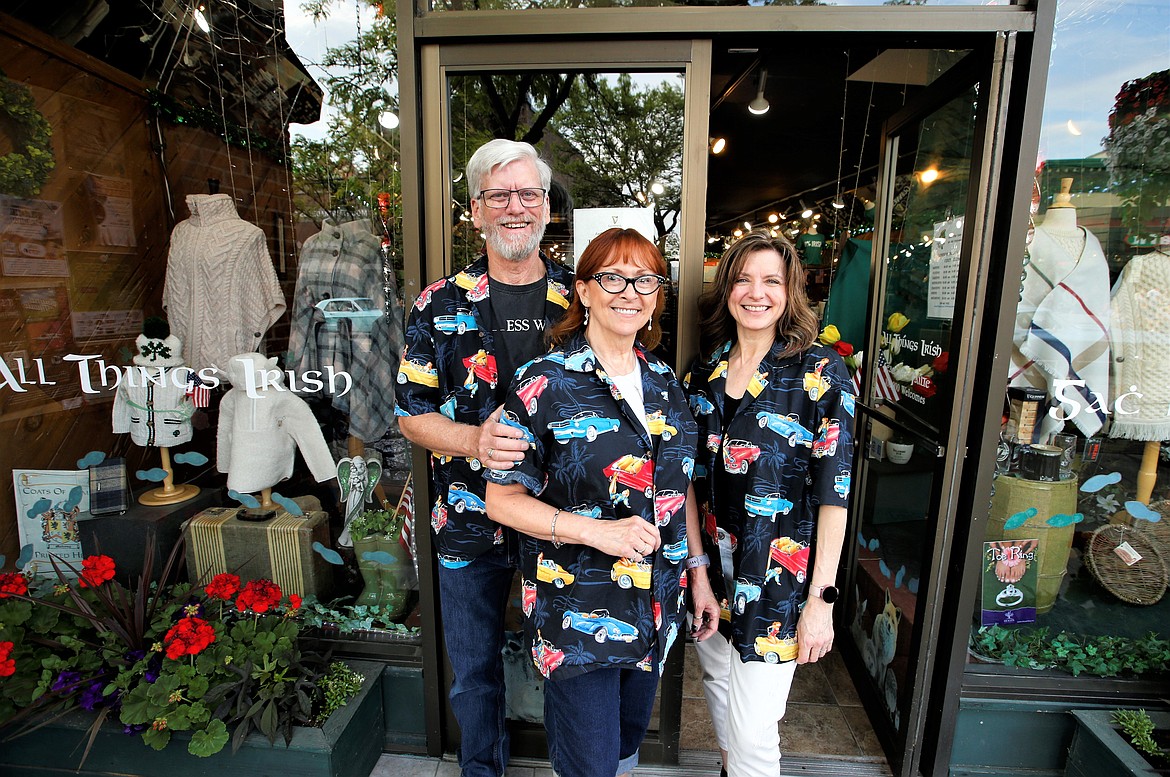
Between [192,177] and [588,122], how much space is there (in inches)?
62.1

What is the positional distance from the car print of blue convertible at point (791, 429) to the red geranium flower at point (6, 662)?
2.34 meters

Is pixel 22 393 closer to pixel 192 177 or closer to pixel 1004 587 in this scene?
pixel 192 177

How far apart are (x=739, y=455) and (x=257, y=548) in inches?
74.4

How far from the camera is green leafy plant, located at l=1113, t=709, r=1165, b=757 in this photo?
5.71ft

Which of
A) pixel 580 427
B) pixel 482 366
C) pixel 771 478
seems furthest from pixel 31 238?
pixel 771 478

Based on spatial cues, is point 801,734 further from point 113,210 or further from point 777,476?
point 113,210

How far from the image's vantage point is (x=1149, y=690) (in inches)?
76.7

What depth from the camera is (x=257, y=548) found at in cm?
220

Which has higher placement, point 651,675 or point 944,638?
point 651,675

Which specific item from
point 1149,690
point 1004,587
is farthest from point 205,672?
point 1149,690

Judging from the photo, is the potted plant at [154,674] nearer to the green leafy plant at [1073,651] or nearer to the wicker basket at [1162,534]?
the green leafy plant at [1073,651]

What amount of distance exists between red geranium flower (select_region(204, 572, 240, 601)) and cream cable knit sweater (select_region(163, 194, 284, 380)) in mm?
749

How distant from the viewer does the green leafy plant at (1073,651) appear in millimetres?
1971

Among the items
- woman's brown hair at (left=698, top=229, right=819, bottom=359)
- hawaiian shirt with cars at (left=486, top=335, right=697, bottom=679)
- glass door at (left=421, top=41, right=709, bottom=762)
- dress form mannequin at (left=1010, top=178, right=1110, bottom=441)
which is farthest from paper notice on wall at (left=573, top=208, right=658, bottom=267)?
dress form mannequin at (left=1010, top=178, right=1110, bottom=441)
